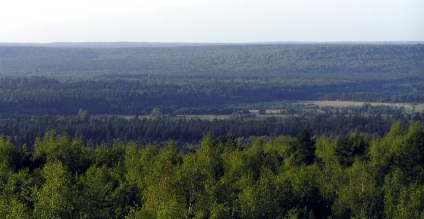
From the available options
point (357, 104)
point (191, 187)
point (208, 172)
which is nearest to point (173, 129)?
point (208, 172)

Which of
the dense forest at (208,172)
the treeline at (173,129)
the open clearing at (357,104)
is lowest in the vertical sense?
the open clearing at (357,104)

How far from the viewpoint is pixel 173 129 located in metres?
82.4

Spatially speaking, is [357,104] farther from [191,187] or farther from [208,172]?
[191,187]

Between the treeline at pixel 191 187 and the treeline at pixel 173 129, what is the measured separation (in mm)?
30639

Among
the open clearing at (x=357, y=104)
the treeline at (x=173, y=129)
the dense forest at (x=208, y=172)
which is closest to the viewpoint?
the dense forest at (x=208, y=172)

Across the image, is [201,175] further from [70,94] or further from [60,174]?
[70,94]

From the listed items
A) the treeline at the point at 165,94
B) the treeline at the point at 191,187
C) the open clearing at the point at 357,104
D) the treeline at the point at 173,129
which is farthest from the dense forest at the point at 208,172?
the open clearing at the point at 357,104

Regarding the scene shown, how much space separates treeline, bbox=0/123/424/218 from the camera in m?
28.8

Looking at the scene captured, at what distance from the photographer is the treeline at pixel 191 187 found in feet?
94.5

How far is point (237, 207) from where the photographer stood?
3083cm

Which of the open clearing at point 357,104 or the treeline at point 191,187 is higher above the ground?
the treeline at point 191,187

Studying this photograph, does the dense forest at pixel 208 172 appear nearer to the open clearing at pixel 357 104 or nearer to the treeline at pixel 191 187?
the treeline at pixel 191 187

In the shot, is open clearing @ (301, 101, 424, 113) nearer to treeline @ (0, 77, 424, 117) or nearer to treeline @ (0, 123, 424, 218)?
treeline @ (0, 77, 424, 117)

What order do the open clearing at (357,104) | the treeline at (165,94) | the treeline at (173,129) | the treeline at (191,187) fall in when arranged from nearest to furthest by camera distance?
the treeline at (191,187), the treeline at (173,129), the treeline at (165,94), the open clearing at (357,104)
